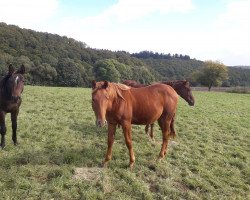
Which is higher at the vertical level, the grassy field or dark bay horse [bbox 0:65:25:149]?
dark bay horse [bbox 0:65:25:149]

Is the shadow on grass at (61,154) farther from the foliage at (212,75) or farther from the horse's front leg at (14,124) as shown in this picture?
the foliage at (212,75)

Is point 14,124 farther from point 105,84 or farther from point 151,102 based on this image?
point 151,102

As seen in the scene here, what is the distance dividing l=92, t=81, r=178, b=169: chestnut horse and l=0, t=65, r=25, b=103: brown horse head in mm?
2396

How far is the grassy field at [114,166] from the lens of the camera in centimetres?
629

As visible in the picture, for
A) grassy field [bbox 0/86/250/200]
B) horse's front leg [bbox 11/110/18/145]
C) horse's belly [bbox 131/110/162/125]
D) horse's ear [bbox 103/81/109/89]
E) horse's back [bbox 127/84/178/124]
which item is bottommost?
grassy field [bbox 0/86/250/200]

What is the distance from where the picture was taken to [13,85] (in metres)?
7.64

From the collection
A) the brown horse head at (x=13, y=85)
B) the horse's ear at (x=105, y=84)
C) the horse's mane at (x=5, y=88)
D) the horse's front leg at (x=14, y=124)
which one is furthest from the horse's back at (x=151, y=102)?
the horse's front leg at (x=14, y=124)

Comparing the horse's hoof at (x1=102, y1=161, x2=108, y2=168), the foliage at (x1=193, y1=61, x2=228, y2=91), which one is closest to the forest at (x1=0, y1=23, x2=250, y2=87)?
the foliage at (x1=193, y1=61, x2=228, y2=91)

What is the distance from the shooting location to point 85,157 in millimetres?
8016

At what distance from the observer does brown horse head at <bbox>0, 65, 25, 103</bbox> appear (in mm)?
7641

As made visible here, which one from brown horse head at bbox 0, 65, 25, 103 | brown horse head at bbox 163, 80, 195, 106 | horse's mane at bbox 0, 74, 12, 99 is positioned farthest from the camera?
brown horse head at bbox 163, 80, 195, 106

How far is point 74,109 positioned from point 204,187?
10.5 m

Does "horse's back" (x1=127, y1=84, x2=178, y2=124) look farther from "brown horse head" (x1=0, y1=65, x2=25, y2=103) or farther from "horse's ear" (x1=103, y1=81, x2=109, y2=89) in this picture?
"brown horse head" (x1=0, y1=65, x2=25, y2=103)

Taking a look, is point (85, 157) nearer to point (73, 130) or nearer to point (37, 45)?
point (73, 130)
